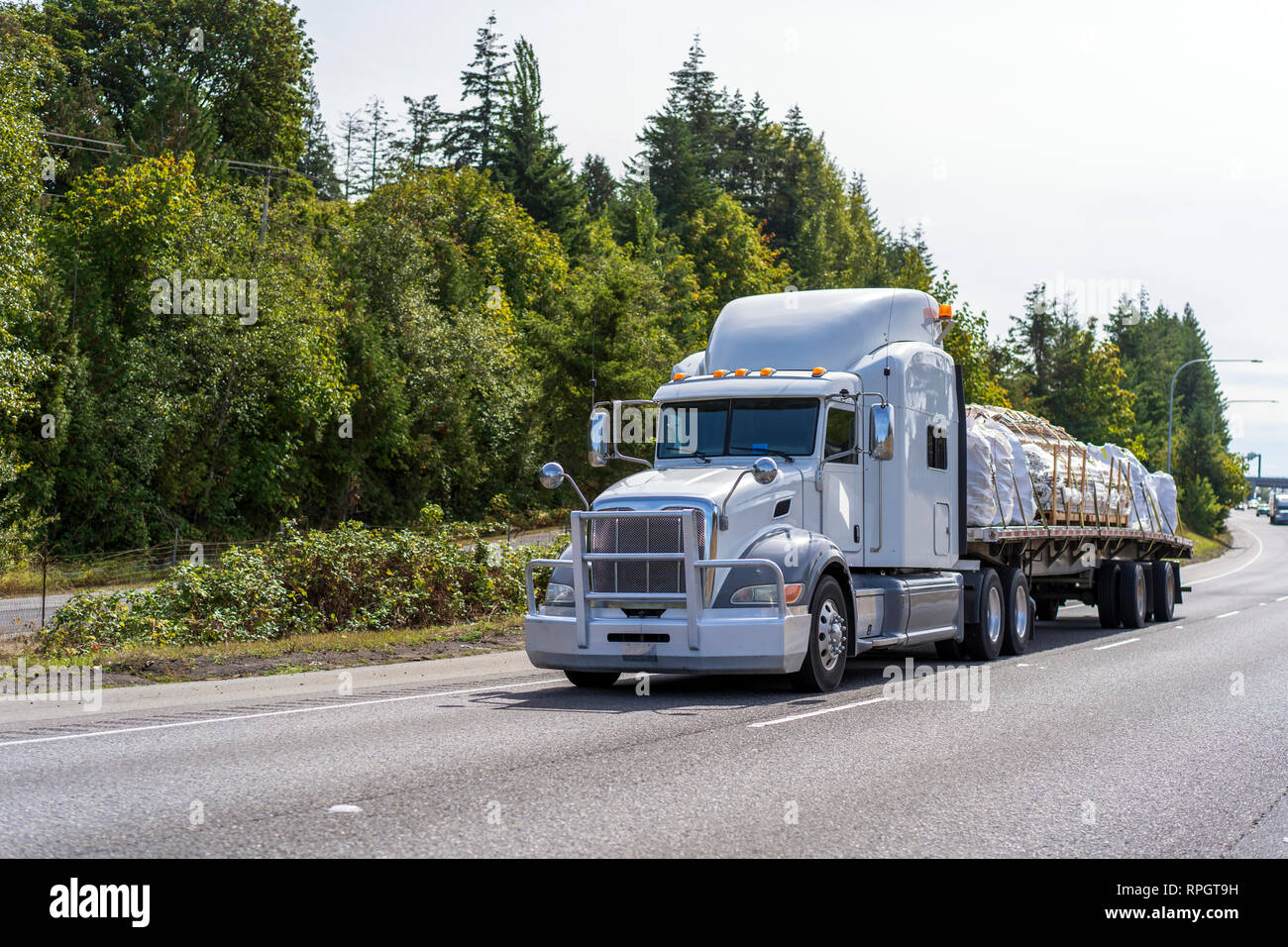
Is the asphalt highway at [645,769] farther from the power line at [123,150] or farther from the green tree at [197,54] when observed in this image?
the green tree at [197,54]

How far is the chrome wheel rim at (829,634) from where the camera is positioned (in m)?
13.1

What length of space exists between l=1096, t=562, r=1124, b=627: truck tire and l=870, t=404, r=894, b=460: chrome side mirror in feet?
35.9

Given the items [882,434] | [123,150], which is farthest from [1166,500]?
[123,150]

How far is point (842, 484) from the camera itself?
14242mm

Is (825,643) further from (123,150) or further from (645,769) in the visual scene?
(123,150)

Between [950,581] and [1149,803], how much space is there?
835 centimetres

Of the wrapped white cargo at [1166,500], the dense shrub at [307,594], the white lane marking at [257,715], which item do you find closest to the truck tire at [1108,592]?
the wrapped white cargo at [1166,500]

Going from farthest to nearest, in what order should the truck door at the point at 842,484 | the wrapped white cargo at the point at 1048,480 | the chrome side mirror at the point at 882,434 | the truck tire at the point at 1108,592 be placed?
1. the truck tire at the point at 1108,592
2. the wrapped white cargo at the point at 1048,480
3. the truck door at the point at 842,484
4. the chrome side mirror at the point at 882,434

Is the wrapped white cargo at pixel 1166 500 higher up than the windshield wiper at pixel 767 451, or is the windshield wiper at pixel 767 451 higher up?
the windshield wiper at pixel 767 451

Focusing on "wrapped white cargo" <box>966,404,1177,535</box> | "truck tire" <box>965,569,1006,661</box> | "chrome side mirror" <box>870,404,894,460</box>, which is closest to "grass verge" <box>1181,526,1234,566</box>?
"wrapped white cargo" <box>966,404,1177,535</box>

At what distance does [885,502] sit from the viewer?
14797 mm

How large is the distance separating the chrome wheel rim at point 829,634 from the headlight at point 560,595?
2384mm

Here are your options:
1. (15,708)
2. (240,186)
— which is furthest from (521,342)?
(15,708)

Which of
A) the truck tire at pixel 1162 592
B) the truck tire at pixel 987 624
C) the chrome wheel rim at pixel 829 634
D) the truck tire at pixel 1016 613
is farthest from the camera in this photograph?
the truck tire at pixel 1162 592
